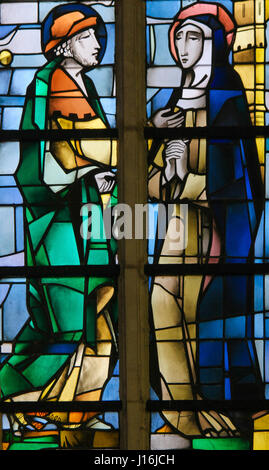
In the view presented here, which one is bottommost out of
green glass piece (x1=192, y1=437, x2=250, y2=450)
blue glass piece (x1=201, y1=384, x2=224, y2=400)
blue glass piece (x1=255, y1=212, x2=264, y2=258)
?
green glass piece (x1=192, y1=437, x2=250, y2=450)

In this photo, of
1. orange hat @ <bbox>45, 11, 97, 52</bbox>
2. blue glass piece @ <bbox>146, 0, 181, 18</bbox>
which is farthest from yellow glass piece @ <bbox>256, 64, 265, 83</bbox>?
orange hat @ <bbox>45, 11, 97, 52</bbox>

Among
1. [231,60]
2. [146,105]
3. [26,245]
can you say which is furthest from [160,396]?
[231,60]

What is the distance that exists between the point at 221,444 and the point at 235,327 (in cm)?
71

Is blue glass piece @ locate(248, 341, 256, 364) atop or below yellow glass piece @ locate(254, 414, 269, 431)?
atop

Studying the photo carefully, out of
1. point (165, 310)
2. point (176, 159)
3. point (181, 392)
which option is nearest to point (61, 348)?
point (165, 310)

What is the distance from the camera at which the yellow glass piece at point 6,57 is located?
539cm

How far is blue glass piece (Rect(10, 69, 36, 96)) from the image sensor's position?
5.38 meters

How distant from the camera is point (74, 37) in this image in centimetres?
541

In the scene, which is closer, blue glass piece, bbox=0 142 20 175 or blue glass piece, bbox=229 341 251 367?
blue glass piece, bbox=229 341 251 367

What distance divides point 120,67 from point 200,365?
1.89 meters

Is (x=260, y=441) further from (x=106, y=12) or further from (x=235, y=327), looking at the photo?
(x=106, y=12)

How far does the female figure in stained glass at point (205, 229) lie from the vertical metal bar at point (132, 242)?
0.10 m

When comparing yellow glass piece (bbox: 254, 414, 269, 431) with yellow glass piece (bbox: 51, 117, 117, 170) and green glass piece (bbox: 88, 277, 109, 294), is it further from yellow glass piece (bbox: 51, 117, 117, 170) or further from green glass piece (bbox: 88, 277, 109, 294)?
yellow glass piece (bbox: 51, 117, 117, 170)
